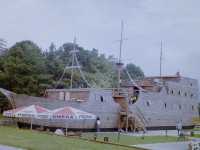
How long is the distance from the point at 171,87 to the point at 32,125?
1710 cm

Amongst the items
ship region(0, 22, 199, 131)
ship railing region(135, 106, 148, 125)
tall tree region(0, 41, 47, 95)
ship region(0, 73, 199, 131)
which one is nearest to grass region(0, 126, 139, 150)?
ship region(0, 22, 199, 131)

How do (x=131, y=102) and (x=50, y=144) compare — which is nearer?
(x=50, y=144)

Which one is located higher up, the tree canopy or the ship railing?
the tree canopy

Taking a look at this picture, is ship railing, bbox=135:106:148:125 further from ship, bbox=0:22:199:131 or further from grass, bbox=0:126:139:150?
grass, bbox=0:126:139:150

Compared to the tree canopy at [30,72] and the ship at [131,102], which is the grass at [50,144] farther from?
the tree canopy at [30,72]

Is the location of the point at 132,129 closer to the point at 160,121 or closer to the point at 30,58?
the point at 160,121

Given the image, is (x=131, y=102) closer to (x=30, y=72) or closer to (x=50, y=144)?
(x=30, y=72)

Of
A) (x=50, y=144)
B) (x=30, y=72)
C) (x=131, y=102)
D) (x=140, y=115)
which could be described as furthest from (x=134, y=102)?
(x=50, y=144)

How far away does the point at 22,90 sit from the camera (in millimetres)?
34781

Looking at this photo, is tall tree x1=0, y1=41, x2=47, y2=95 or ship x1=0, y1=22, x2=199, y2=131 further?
tall tree x1=0, y1=41, x2=47, y2=95

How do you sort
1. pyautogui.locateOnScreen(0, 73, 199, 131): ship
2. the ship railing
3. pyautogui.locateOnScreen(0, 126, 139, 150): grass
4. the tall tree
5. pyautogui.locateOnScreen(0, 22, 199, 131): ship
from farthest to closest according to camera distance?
the tall tree
the ship railing
pyautogui.locateOnScreen(0, 73, 199, 131): ship
pyautogui.locateOnScreen(0, 22, 199, 131): ship
pyautogui.locateOnScreen(0, 126, 139, 150): grass

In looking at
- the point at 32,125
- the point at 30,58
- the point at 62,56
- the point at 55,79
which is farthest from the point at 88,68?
the point at 32,125

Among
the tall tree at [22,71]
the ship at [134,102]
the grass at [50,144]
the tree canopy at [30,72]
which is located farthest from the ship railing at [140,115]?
the grass at [50,144]

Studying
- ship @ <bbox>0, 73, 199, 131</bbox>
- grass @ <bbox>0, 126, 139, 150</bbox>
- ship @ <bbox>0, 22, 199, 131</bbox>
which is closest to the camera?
grass @ <bbox>0, 126, 139, 150</bbox>
